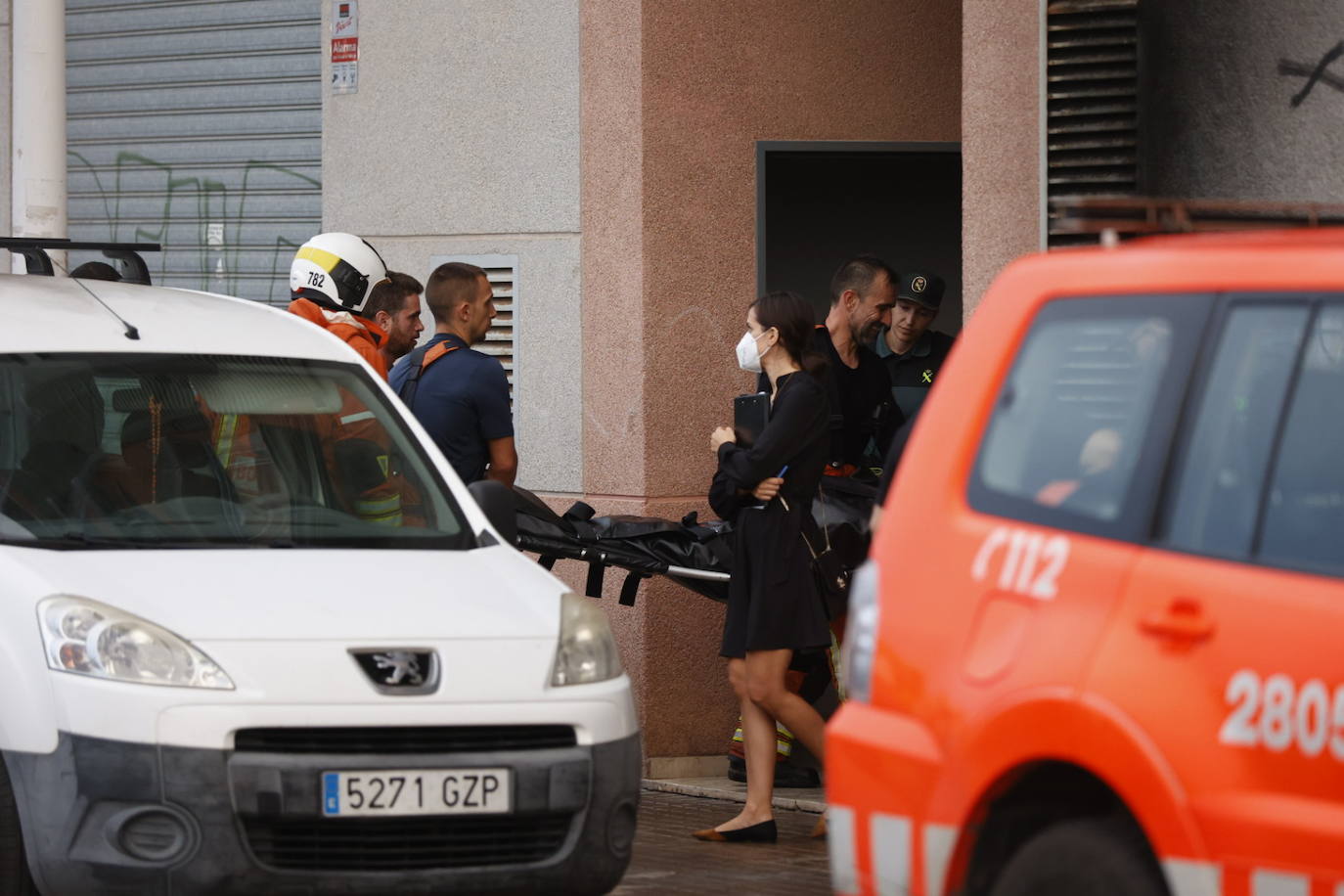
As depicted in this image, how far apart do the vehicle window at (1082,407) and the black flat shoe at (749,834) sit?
382 centimetres

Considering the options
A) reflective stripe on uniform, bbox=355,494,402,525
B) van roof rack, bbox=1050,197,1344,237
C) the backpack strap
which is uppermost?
van roof rack, bbox=1050,197,1344,237

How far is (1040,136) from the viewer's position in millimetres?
8344

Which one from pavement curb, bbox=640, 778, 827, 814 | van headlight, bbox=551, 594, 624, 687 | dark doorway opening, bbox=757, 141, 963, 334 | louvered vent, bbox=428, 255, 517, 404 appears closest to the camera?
van headlight, bbox=551, 594, 624, 687

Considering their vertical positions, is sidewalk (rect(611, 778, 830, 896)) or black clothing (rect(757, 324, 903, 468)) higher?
black clothing (rect(757, 324, 903, 468))

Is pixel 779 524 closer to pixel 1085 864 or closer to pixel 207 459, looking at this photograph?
pixel 207 459

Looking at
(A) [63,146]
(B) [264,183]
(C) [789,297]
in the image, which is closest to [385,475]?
(C) [789,297]

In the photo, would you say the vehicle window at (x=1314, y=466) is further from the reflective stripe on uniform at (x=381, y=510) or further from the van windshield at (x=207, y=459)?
the reflective stripe on uniform at (x=381, y=510)

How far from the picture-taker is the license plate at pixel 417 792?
542cm

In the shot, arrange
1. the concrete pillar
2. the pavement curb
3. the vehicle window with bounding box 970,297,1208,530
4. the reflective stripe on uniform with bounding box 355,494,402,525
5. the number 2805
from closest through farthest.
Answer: the number 2805, the vehicle window with bounding box 970,297,1208,530, the reflective stripe on uniform with bounding box 355,494,402,525, the pavement curb, the concrete pillar

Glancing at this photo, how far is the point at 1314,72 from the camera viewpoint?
7.79 metres

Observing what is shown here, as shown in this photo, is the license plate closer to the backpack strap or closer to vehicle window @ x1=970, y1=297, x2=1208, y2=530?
vehicle window @ x1=970, y1=297, x2=1208, y2=530

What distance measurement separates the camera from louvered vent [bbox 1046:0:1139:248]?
821 cm

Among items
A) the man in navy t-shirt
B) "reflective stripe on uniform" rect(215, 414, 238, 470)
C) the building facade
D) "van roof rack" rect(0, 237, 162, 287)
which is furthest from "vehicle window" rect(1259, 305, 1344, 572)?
the man in navy t-shirt

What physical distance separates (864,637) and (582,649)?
1484 mm
